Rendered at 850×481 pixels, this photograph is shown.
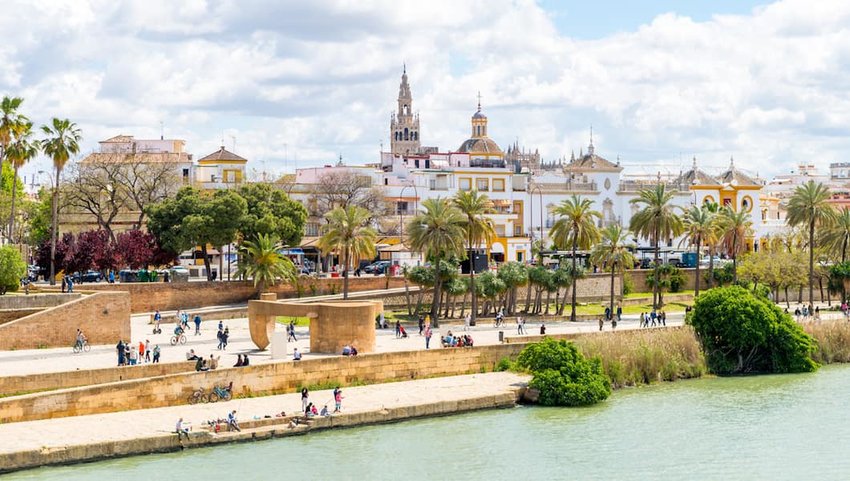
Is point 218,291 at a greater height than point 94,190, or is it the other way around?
point 94,190

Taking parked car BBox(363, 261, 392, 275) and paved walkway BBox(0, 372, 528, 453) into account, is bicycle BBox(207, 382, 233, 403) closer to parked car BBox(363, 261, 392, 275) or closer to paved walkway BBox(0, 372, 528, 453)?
paved walkway BBox(0, 372, 528, 453)

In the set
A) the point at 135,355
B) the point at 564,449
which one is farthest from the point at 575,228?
the point at 135,355

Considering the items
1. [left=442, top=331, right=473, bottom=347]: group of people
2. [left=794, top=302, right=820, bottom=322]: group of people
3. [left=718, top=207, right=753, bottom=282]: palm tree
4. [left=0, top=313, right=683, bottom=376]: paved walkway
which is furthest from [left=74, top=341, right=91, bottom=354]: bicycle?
[left=718, top=207, right=753, bottom=282]: palm tree

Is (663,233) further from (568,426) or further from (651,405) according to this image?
(568,426)

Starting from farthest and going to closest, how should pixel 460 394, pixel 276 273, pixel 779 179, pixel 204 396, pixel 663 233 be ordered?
1. pixel 779 179
2. pixel 663 233
3. pixel 276 273
4. pixel 460 394
5. pixel 204 396

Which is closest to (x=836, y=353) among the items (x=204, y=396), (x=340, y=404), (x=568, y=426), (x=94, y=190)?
(x=568, y=426)

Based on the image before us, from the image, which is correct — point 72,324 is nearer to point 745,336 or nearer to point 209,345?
point 209,345

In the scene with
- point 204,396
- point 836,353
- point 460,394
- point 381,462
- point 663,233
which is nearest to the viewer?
point 381,462

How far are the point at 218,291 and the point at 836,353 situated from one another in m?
28.3

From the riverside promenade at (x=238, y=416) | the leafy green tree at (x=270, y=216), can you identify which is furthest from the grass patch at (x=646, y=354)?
the leafy green tree at (x=270, y=216)

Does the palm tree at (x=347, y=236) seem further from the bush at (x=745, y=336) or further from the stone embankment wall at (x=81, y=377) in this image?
the stone embankment wall at (x=81, y=377)

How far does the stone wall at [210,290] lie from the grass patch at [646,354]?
17613mm

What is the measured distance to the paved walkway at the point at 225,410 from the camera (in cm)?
3469

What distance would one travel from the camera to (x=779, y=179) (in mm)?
161000
